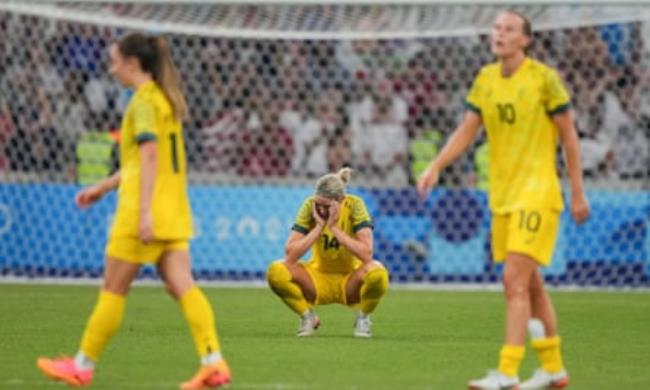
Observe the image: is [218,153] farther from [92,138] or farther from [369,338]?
[369,338]

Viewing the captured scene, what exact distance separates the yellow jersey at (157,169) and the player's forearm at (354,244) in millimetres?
3867

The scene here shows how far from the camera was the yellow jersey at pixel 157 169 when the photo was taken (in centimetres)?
878

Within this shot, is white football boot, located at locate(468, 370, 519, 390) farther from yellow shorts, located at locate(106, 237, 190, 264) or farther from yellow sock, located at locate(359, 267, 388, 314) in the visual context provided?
yellow sock, located at locate(359, 267, 388, 314)

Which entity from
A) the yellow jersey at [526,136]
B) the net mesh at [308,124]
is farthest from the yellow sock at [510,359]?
the net mesh at [308,124]

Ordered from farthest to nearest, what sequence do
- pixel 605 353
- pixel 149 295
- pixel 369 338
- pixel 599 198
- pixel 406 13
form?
pixel 406 13, pixel 599 198, pixel 149 295, pixel 369 338, pixel 605 353

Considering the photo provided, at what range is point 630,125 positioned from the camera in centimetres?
2127

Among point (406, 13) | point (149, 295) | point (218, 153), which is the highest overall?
point (406, 13)

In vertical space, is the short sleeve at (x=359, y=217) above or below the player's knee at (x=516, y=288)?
above

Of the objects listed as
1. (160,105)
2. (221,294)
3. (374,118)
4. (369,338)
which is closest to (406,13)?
(374,118)

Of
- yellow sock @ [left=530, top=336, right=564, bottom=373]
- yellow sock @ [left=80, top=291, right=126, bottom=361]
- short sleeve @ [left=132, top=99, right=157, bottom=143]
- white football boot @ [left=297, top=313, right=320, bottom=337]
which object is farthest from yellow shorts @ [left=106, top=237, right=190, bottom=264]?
white football boot @ [left=297, top=313, right=320, bottom=337]

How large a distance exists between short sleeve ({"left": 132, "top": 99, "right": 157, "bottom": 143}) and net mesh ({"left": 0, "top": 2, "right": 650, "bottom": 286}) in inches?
421

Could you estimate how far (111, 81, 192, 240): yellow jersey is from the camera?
28.8ft

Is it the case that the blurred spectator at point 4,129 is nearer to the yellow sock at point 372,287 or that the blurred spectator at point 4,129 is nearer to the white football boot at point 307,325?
the white football boot at point 307,325

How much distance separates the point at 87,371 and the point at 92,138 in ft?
39.8
